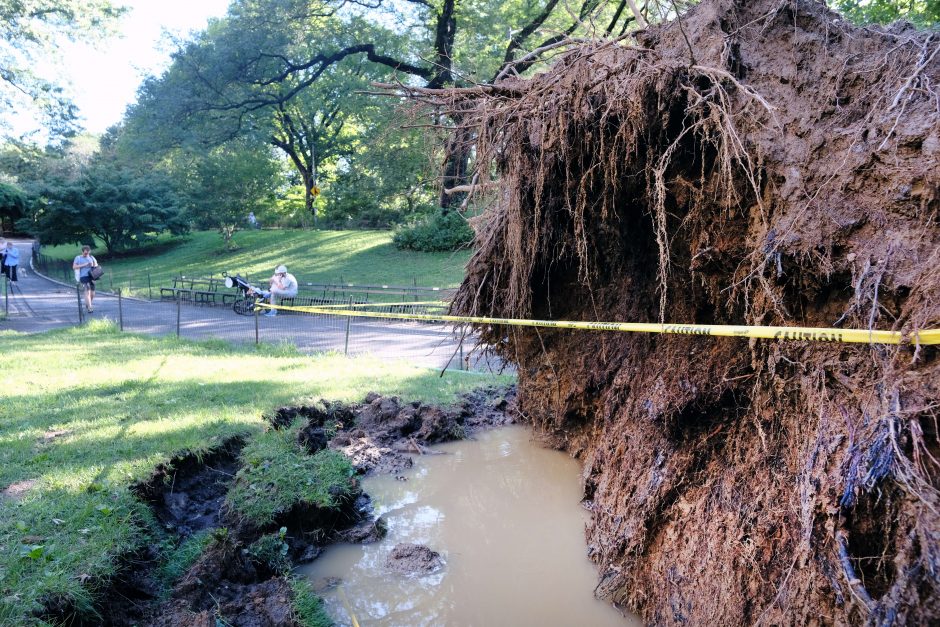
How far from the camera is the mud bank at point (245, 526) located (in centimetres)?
344

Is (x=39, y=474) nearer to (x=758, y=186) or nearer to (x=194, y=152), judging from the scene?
(x=758, y=186)

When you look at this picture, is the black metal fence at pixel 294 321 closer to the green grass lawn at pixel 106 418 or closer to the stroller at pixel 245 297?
the stroller at pixel 245 297

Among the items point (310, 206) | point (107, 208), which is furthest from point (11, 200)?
point (310, 206)

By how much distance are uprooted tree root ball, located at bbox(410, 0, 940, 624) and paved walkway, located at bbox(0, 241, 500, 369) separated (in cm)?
442

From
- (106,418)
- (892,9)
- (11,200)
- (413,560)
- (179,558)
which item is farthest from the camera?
(11,200)

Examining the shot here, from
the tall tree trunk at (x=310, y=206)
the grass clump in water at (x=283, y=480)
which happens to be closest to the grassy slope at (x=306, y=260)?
the tall tree trunk at (x=310, y=206)

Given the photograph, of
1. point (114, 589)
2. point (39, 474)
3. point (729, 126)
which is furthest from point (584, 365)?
point (39, 474)

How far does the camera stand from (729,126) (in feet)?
11.2

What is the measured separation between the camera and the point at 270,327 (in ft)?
42.7

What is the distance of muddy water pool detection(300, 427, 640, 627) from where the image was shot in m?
3.79

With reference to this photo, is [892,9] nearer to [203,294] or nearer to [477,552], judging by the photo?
[477,552]

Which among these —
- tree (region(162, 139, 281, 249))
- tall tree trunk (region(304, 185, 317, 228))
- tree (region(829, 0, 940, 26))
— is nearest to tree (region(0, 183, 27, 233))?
tree (region(162, 139, 281, 249))

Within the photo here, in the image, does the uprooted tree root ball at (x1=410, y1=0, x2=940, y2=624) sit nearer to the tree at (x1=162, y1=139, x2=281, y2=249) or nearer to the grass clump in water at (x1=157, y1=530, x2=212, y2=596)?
the grass clump in water at (x1=157, y1=530, x2=212, y2=596)

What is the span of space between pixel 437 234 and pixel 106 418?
2006cm
